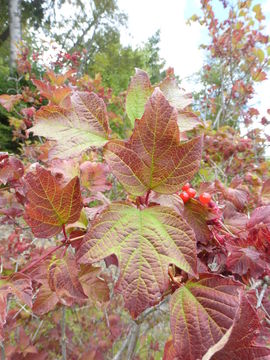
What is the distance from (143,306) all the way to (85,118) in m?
0.35

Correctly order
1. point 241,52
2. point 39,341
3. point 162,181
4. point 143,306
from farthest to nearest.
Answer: point 241,52
point 39,341
point 162,181
point 143,306

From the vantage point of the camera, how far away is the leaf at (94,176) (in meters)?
0.90

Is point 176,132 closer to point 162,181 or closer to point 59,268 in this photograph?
point 162,181

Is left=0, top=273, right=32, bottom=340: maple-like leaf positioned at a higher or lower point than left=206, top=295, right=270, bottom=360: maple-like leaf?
lower

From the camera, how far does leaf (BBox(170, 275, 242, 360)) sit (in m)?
0.41

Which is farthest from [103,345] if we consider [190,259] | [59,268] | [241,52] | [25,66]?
[25,66]

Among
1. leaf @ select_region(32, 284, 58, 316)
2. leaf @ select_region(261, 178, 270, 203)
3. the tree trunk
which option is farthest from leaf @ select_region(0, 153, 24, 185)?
the tree trunk

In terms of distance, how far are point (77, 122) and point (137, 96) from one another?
0.50 feet

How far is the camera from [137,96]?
23.9 inches

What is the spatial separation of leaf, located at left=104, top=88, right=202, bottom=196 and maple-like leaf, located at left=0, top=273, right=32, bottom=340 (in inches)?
10.6

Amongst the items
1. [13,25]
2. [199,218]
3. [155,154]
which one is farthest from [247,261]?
[13,25]

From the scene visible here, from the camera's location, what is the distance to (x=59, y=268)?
54 centimetres

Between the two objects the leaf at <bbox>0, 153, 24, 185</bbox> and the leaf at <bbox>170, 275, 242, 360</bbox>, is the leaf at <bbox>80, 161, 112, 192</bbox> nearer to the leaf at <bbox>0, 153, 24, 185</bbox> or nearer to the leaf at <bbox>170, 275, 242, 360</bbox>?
the leaf at <bbox>0, 153, 24, 185</bbox>

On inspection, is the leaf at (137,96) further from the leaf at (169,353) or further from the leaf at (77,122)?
the leaf at (169,353)
